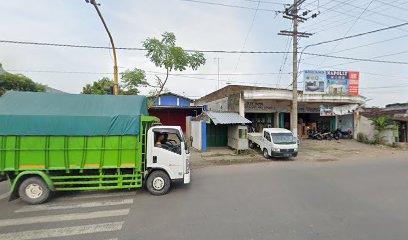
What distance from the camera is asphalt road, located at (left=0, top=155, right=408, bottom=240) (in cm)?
356

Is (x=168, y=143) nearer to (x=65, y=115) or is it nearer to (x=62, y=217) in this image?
(x=65, y=115)

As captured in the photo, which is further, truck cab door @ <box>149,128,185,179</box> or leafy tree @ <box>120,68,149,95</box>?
leafy tree @ <box>120,68,149,95</box>

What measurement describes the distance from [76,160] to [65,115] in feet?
4.12

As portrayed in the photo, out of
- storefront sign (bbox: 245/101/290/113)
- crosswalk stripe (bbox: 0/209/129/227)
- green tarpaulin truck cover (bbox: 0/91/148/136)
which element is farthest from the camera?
storefront sign (bbox: 245/101/290/113)

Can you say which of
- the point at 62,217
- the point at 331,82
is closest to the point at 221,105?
the point at 331,82

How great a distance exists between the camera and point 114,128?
528 centimetres

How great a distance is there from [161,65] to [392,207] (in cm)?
1112

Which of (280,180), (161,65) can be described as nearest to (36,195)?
(280,180)

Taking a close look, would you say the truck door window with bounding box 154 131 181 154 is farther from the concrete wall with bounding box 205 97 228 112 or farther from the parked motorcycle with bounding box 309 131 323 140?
the parked motorcycle with bounding box 309 131 323 140

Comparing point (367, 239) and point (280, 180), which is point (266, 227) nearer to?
point (367, 239)

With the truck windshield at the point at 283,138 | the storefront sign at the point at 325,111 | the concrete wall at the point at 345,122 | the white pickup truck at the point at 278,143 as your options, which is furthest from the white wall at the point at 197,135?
the concrete wall at the point at 345,122

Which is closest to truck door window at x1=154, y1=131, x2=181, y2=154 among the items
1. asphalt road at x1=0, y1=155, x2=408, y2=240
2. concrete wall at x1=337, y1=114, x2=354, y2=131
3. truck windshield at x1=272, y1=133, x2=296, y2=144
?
asphalt road at x1=0, y1=155, x2=408, y2=240

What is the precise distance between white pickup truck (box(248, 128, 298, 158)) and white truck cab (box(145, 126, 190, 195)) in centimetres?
685

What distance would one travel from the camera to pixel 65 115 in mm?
5082
